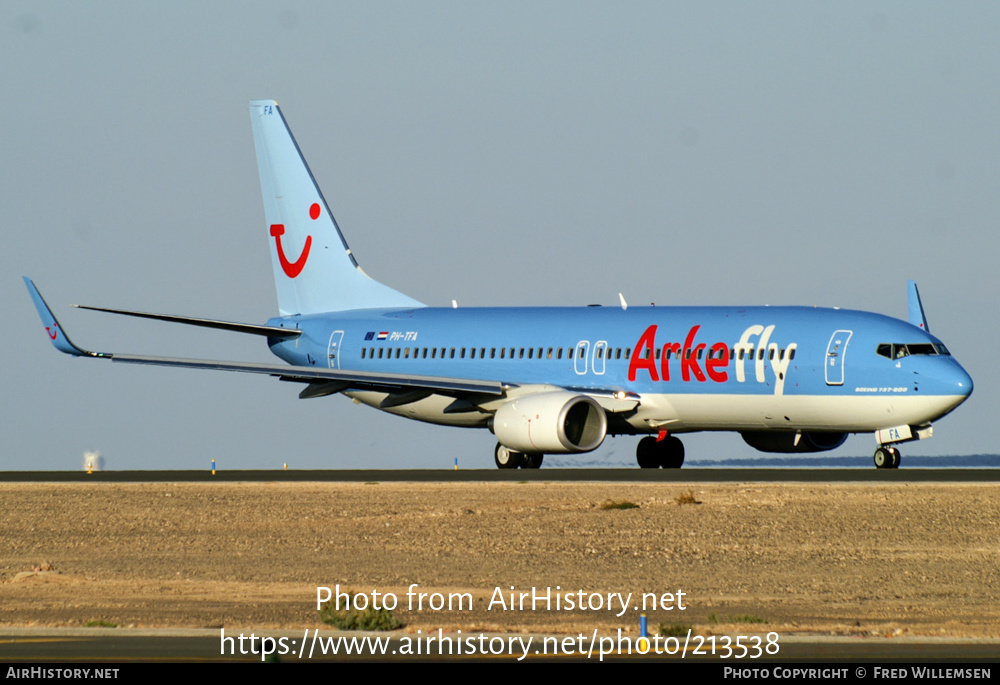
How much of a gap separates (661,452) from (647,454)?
1.30 feet

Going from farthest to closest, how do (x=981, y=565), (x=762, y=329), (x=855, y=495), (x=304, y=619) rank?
1. (x=762, y=329)
2. (x=855, y=495)
3. (x=981, y=565)
4. (x=304, y=619)

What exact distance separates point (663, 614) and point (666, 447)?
23690mm

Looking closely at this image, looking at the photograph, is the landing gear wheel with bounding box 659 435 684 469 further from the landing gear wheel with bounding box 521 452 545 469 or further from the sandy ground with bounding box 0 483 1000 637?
the sandy ground with bounding box 0 483 1000 637

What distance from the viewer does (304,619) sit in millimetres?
18141

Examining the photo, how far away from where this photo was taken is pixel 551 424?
37375 mm

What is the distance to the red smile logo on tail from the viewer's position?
162ft

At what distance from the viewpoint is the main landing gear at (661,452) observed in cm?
4250

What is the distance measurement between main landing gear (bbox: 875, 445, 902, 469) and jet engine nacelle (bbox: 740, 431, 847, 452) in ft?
6.12

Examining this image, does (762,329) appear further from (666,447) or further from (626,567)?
(626,567)

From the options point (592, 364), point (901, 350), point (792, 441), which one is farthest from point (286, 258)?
point (901, 350)

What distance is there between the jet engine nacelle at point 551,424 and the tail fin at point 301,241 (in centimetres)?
1039

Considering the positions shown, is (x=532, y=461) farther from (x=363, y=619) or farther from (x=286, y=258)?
(x=363, y=619)

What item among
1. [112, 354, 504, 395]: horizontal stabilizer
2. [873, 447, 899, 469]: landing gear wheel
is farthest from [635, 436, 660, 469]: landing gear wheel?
[873, 447, 899, 469]: landing gear wheel
